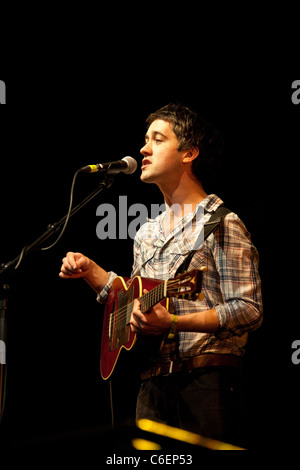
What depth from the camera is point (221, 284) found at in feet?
7.63

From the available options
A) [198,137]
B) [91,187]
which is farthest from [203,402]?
[91,187]

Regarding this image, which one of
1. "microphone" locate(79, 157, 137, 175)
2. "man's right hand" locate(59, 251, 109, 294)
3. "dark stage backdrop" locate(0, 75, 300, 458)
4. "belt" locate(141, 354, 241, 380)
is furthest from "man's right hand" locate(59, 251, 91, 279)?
A: "dark stage backdrop" locate(0, 75, 300, 458)


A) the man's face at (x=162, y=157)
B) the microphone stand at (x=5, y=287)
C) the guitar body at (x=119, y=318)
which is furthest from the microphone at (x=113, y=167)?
the guitar body at (x=119, y=318)

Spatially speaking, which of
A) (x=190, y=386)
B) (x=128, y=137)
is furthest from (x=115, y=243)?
(x=190, y=386)

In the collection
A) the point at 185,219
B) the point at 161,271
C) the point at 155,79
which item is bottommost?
the point at 161,271

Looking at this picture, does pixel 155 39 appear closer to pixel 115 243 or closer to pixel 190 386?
pixel 115 243

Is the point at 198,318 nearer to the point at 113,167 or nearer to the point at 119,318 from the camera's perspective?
the point at 119,318

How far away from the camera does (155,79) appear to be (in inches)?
154

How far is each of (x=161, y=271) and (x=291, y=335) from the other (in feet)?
4.00

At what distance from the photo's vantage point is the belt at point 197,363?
2.22 metres

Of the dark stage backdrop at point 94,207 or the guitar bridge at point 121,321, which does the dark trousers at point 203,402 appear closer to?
the guitar bridge at point 121,321

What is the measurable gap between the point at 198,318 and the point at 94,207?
1.98 metres

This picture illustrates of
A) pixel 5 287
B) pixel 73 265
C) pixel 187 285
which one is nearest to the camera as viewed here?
pixel 187 285

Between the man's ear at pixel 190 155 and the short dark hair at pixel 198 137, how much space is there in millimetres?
17
